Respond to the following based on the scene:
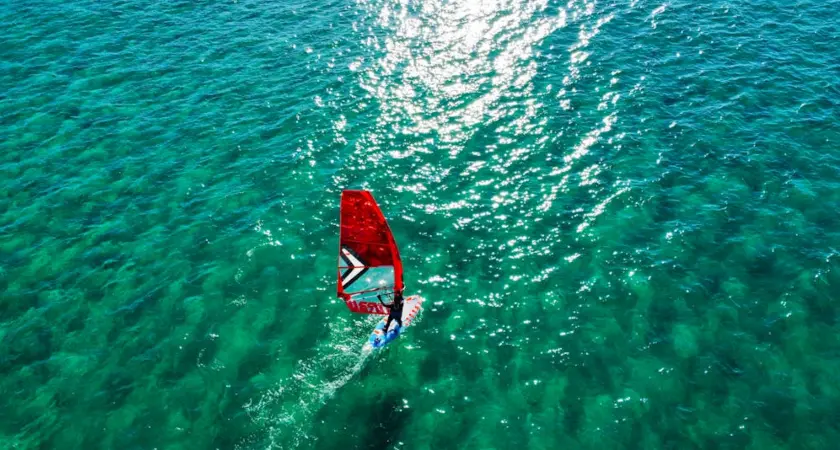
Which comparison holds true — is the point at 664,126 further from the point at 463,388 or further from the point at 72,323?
the point at 72,323

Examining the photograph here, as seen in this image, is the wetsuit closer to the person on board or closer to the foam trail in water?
the person on board

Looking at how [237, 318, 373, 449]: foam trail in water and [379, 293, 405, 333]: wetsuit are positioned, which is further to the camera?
A: [379, 293, 405, 333]: wetsuit

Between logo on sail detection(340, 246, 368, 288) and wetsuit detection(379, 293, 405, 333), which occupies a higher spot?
logo on sail detection(340, 246, 368, 288)

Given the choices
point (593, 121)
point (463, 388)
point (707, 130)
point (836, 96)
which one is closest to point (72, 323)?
point (463, 388)

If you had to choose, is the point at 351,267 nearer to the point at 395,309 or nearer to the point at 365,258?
the point at 365,258

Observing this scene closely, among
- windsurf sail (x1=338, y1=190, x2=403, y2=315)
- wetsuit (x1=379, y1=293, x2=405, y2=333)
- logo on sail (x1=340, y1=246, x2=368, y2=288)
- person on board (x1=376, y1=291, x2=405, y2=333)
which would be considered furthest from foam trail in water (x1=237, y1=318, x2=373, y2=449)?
logo on sail (x1=340, y1=246, x2=368, y2=288)

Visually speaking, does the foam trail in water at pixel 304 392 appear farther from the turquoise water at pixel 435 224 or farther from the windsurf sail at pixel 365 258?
the windsurf sail at pixel 365 258

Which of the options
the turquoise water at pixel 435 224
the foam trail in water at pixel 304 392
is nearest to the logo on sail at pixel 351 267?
the turquoise water at pixel 435 224
